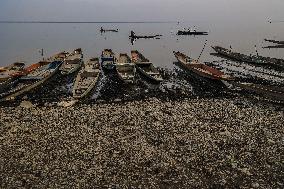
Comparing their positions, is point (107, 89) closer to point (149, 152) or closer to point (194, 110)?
point (194, 110)

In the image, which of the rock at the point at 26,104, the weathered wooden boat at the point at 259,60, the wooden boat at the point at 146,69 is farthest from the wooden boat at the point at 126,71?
the weathered wooden boat at the point at 259,60

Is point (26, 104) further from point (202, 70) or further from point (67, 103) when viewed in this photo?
point (202, 70)

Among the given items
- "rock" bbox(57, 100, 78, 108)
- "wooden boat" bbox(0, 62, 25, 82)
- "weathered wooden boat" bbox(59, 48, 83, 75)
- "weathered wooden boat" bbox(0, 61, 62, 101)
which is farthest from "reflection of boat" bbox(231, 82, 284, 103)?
"wooden boat" bbox(0, 62, 25, 82)

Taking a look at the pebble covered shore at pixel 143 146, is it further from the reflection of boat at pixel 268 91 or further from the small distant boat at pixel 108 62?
the small distant boat at pixel 108 62

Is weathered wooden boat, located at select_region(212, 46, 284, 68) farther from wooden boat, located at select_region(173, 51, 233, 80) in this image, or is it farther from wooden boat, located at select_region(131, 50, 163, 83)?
wooden boat, located at select_region(131, 50, 163, 83)

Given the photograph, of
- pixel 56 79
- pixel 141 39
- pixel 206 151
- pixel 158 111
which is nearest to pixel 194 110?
pixel 158 111

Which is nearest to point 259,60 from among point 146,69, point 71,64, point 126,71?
point 146,69
